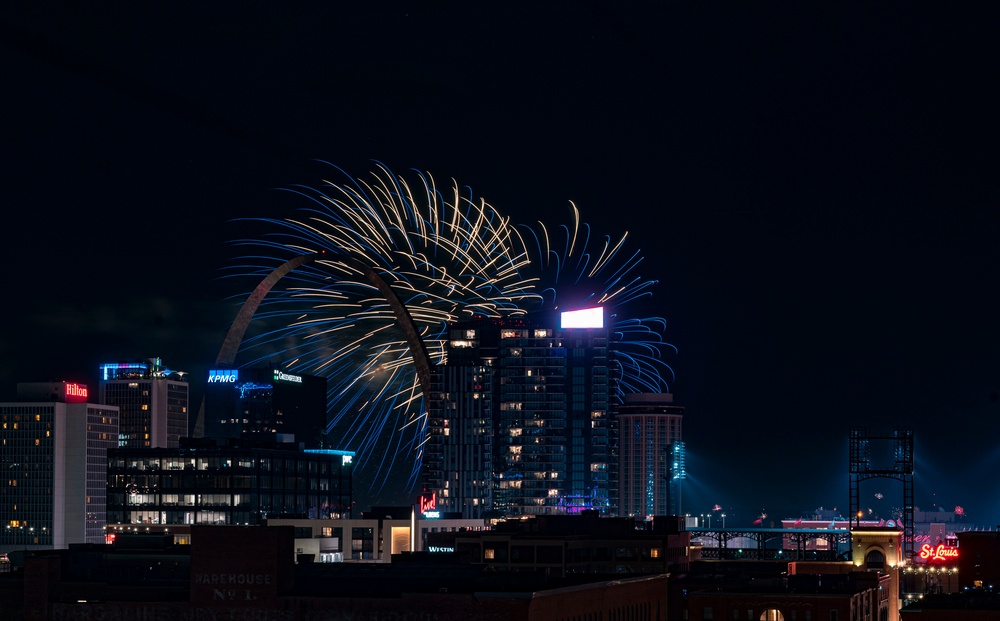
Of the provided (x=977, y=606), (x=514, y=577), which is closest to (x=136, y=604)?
(x=514, y=577)

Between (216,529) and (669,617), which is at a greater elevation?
(216,529)

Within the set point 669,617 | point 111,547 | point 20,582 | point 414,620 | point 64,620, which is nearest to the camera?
point 414,620

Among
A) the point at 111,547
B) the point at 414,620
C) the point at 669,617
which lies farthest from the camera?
the point at 669,617

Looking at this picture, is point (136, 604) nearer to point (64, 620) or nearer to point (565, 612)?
point (64, 620)

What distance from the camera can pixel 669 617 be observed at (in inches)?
7096

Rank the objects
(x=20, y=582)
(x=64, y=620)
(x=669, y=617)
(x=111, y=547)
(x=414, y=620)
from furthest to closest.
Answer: (x=669, y=617)
(x=111, y=547)
(x=20, y=582)
(x=64, y=620)
(x=414, y=620)

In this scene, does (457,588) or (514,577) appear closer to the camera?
(457,588)

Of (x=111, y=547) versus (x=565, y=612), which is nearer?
(x=565, y=612)

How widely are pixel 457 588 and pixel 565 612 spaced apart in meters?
8.49

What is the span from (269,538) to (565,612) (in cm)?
2271

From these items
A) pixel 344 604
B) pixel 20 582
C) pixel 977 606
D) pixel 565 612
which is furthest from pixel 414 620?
pixel 977 606

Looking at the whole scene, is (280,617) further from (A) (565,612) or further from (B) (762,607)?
(B) (762,607)

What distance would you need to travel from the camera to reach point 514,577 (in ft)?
462

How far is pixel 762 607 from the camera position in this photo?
516 feet
